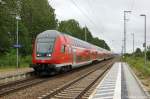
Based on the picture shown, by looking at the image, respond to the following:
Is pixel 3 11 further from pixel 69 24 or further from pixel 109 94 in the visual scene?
pixel 69 24

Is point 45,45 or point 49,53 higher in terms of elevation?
point 45,45

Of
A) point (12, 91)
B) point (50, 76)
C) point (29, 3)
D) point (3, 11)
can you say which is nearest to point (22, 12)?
point (29, 3)

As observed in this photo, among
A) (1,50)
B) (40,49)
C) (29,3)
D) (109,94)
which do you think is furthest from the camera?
(29,3)

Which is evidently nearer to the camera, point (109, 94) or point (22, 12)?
point (109, 94)

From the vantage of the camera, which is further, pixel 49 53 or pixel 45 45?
pixel 45 45

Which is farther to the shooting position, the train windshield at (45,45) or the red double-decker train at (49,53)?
the train windshield at (45,45)

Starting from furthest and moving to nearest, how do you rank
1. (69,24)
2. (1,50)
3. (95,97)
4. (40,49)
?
(69,24), (1,50), (40,49), (95,97)

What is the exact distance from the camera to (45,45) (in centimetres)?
3064

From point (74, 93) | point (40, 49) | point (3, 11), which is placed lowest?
point (74, 93)

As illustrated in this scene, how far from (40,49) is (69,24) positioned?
108308 millimetres

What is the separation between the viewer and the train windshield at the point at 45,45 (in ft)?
99.8

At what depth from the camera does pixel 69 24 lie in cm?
13850

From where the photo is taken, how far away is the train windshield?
3041 cm

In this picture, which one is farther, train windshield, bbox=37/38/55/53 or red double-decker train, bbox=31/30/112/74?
train windshield, bbox=37/38/55/53
